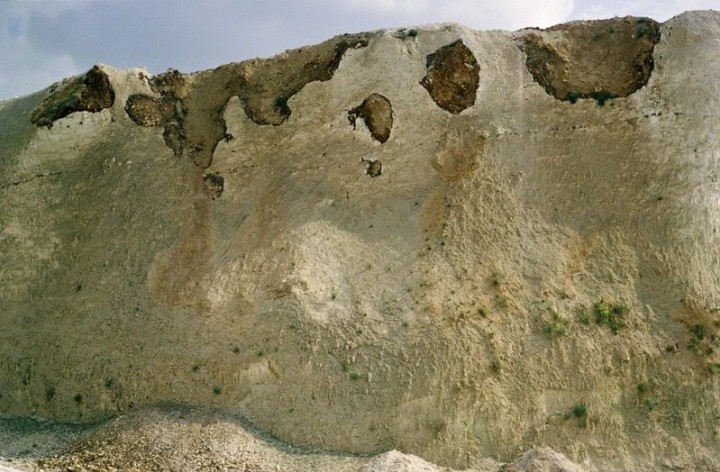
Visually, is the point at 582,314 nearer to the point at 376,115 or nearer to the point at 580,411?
the point at 580,411

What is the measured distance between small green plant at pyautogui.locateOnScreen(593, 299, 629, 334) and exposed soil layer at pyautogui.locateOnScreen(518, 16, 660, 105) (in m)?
6.25

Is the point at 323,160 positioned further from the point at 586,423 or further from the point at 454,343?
the point at 586,423

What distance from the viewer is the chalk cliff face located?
59.3ft

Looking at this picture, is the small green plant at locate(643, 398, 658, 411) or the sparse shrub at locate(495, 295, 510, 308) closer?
the small green plant at locate(643, 398, 658, 411)

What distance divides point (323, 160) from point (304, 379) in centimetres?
696

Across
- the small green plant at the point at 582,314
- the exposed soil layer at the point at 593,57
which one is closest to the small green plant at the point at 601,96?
the exposed soil layer at the point at 593,57

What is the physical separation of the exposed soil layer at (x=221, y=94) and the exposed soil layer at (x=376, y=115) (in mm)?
1543

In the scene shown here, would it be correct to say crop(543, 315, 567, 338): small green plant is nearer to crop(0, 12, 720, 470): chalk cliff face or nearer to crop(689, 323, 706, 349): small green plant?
crop(0, 12, 720, 470): chalk cliff face

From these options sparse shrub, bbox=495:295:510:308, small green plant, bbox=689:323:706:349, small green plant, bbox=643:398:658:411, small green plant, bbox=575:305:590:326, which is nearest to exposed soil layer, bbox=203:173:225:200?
sparse shrub, bbox=495:295:510:308

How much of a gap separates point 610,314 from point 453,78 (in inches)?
328

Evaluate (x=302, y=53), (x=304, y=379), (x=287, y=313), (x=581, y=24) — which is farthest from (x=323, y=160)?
(x=581, y=24)

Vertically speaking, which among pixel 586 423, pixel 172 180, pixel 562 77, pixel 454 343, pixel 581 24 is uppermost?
pixel 581 24

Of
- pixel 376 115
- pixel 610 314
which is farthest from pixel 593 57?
pixel 610 314

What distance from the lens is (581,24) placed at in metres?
22.9
